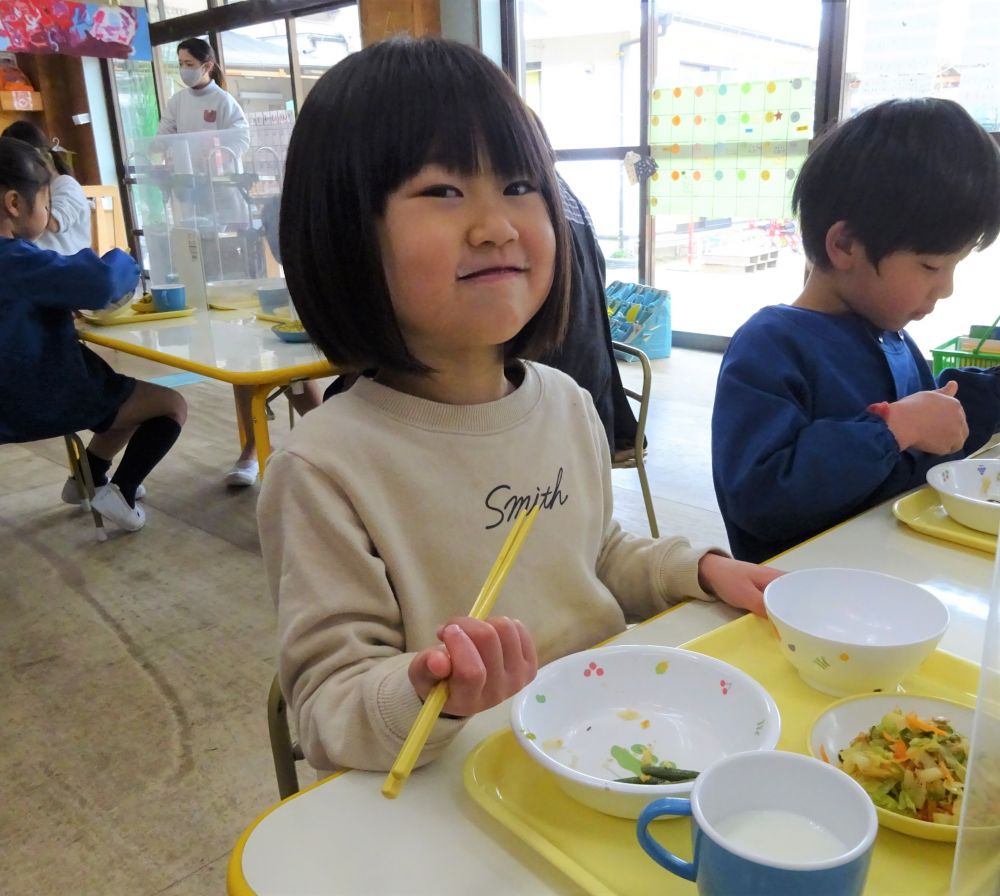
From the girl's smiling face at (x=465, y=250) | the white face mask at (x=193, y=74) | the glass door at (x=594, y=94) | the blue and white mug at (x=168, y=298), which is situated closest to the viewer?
the girl's smiling face at (x=465, y=250)

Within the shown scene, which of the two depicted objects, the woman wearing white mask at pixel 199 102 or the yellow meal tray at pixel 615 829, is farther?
the woman wearing white mask at pixel 199 102

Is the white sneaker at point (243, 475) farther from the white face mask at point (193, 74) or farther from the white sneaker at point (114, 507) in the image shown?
the white face mask at point (193, 74)

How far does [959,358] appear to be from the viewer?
149 cm

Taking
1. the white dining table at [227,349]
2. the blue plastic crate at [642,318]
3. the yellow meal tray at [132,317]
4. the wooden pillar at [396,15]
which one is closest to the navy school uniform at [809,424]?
the white dining table at [227,349]

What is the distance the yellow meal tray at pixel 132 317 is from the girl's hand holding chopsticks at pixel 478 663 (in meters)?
2.27

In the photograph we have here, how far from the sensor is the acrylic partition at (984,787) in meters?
0.37

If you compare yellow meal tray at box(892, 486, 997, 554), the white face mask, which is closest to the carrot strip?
yellow meal tray at box(892, 486, 997, 554)

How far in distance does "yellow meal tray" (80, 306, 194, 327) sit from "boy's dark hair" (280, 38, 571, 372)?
6.35 ft

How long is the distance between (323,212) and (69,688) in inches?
64.5

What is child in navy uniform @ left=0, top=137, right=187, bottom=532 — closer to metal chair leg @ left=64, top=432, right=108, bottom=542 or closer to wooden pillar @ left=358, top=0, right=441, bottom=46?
metal chair leg @ left=64, top=432, right=108, bottom=542

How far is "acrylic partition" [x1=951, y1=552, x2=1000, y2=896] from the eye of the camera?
1.22ft

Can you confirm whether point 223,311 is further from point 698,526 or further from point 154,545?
point 698,526

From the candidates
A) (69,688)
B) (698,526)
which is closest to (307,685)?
(69,688)

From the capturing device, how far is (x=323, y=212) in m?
0.75
